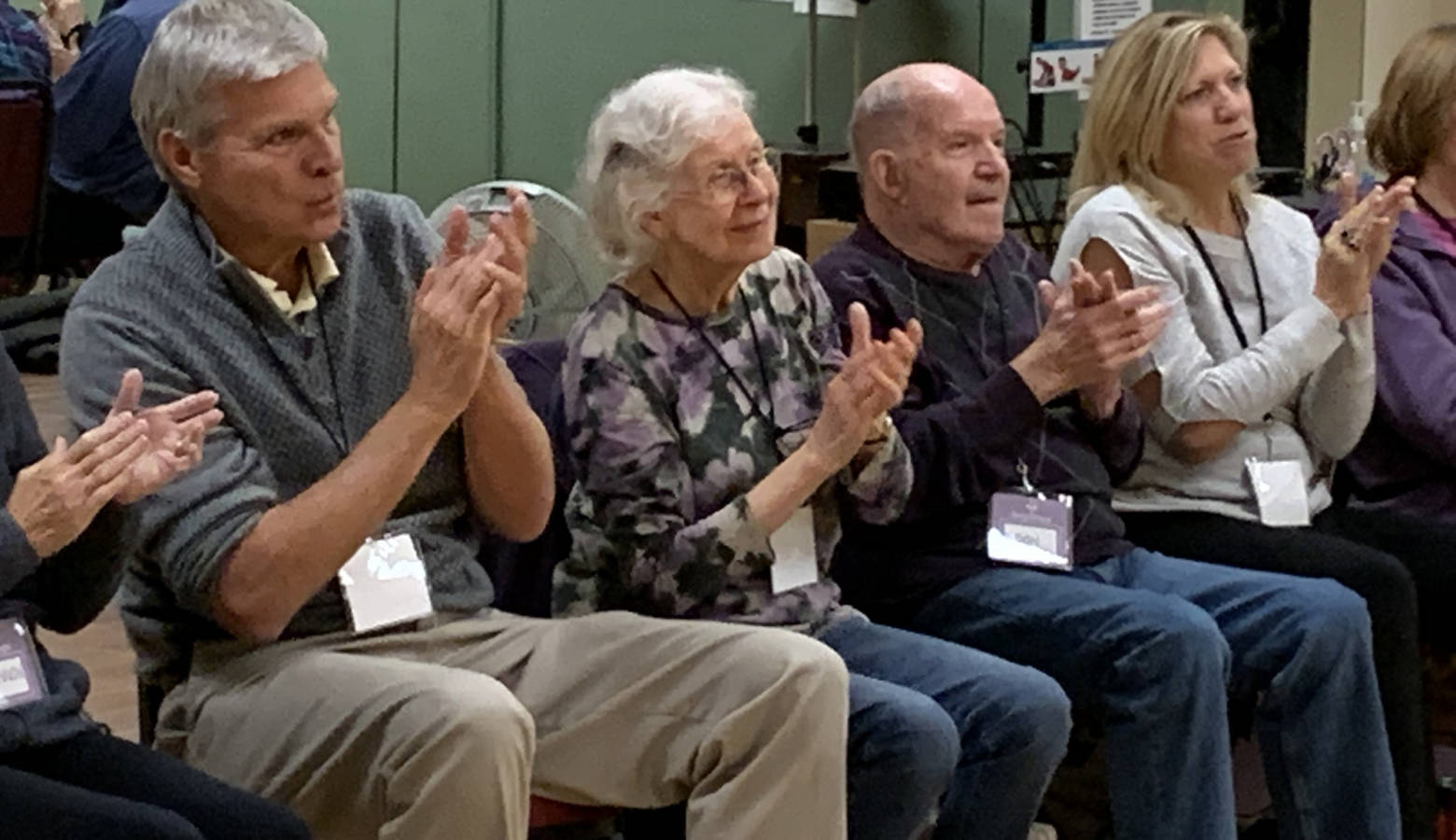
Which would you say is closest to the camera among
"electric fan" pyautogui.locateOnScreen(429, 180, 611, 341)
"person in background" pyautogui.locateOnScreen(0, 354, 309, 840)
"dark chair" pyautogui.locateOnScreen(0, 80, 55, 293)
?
"person in background" pyautogui.locateOnScreen(0, 354, 309, 840)

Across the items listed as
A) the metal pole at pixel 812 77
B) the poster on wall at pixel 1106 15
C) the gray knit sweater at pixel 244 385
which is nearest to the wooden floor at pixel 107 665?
the gray knit sweater at pixel 244 385

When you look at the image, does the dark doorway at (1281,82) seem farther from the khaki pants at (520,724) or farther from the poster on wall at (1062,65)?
the khaki pants at (520,724)

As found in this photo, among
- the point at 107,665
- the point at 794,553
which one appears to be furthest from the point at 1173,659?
the point at 107,665

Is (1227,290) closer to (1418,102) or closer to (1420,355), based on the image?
(1420,355)

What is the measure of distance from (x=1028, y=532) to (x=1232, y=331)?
487 mm

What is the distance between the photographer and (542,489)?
2.20m

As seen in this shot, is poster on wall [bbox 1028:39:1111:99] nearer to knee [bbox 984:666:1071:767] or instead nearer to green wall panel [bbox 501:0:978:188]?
green wall panel [bbox 501:0:978:188]

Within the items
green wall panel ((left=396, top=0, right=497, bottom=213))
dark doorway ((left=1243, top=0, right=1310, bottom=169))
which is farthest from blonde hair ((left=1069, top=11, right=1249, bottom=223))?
green wall panel ((left=396, top=0, right=497, bottom=213))

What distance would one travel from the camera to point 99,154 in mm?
5113

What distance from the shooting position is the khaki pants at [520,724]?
1908mm

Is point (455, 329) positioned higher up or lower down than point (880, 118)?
lower down

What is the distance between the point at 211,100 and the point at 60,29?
4279 millimetres

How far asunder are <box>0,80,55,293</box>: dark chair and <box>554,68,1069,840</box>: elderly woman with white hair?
2562 mm

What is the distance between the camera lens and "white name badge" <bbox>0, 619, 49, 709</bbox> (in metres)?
1.85
